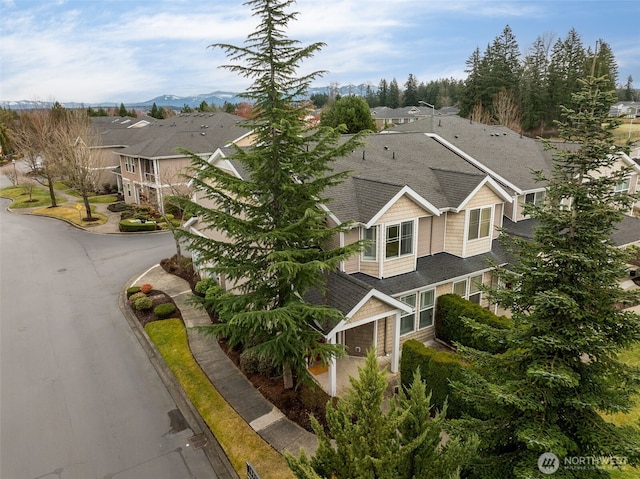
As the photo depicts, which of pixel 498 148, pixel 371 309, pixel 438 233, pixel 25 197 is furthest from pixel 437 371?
pixel 25 197

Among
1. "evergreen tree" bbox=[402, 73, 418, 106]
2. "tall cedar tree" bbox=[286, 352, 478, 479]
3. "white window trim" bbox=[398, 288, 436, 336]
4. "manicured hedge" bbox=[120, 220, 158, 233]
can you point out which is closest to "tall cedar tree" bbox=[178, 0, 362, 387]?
"tall cedar tree" bbox=[286, 352, 478, 479]

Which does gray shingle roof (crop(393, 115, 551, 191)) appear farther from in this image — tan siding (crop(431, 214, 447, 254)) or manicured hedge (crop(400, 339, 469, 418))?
manicured hedge (crop(400, 339, 469, 418))

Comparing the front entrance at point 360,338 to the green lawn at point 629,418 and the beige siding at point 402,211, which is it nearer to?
the beige siding at point 402,211

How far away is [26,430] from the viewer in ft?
43.5

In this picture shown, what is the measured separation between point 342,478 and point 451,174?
1615 centimetres

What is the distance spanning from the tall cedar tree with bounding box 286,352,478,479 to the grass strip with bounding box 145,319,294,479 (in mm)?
4666

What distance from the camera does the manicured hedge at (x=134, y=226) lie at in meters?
35.6

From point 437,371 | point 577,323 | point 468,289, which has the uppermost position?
point 577,323

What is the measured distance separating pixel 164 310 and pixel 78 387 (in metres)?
5.46

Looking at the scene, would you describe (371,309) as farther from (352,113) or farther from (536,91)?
(536,91)

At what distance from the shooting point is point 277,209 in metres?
12.8

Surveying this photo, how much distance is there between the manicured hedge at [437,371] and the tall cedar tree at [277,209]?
3.03 meters

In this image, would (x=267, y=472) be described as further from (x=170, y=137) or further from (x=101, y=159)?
(x=101, y=159)

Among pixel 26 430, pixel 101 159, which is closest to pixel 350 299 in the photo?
pixel 26 430
